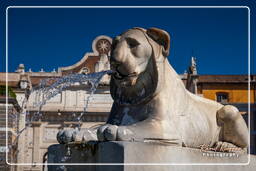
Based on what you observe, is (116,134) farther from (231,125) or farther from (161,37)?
(231,125)

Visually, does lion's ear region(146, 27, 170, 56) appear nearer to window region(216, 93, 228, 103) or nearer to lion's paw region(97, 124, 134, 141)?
lion's paw region(97, 124, 134, 141)

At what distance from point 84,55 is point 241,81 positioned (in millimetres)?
11344

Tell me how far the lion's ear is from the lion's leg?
111 cm

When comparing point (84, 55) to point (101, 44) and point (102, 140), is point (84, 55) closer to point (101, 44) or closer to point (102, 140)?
point (101, 44)

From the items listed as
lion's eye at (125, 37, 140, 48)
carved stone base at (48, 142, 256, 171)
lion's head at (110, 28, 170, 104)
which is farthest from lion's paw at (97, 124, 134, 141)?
lion's eye at (125, 37, 140, 48)

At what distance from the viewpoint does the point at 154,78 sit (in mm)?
4680

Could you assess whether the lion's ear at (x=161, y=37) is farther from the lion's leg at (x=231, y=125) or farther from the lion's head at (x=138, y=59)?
the lion's leg at (x=231, y=125)

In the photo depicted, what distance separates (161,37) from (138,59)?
304 millimetres

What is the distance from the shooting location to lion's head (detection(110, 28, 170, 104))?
462 centimetres

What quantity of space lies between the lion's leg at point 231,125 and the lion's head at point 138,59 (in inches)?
43.6

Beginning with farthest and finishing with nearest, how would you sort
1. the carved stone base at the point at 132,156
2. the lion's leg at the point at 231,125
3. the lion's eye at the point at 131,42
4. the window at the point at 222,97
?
the window at the point at 222,97
the lion's leg at the point at 231,125
the lion's eye at the point at 131,42
the carved stone base at the point at 132,156

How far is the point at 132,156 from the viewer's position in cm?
409

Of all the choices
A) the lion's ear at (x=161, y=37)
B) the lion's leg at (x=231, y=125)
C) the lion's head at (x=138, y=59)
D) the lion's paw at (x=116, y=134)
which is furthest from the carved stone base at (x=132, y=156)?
the lion's ear at (x=161, y=37)

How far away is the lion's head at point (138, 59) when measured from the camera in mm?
4617
